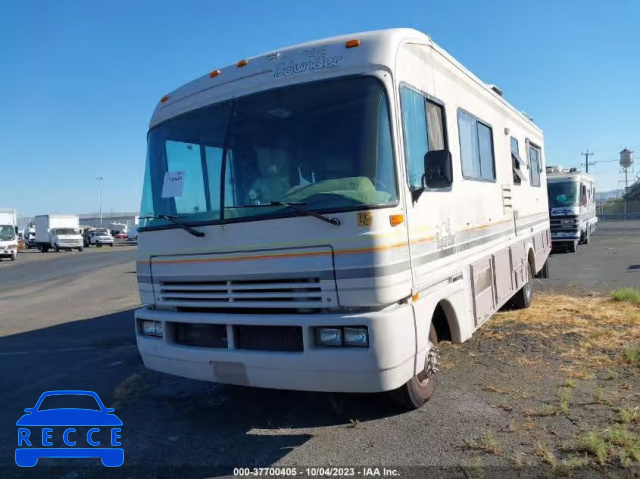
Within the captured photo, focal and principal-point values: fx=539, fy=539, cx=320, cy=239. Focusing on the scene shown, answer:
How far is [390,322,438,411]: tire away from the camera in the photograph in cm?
454

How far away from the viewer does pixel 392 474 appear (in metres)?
3.70

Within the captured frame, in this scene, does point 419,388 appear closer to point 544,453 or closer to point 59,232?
point 544,453

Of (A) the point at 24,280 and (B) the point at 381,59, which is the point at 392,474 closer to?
(B) the point at 381,59

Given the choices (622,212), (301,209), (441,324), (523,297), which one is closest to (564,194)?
(523,297)

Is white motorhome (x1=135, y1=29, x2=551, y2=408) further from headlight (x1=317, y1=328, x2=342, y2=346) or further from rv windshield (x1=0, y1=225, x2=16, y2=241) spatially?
rv windshield (x1=0, y1=225, x2=16, y2=241)

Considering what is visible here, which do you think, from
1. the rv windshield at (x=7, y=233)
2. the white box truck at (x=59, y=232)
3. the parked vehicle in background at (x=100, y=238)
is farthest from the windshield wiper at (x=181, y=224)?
the parked vehicle in background at (x=100, y=238)

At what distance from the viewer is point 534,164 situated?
33.3 ft

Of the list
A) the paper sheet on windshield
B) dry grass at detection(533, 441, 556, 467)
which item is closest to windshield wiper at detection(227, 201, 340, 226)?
the paper sheet on windshield

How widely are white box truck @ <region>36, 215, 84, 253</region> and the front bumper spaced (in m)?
43.3

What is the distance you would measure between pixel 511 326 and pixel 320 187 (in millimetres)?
4950

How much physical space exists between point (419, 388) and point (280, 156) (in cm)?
231

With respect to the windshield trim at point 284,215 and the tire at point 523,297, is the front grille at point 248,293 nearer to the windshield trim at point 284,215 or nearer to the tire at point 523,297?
the windshield trim at point 284,215

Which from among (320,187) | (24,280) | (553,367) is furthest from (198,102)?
(24,280)

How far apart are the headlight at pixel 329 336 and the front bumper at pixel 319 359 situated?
0.04 meters
